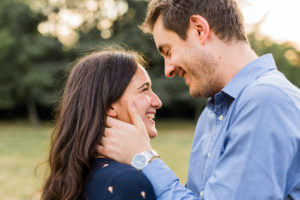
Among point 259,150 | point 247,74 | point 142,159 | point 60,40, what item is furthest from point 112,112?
point 60,40

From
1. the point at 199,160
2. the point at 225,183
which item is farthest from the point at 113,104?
the point at 225,183

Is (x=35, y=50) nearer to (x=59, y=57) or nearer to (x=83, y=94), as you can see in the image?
(x=59, y=57)

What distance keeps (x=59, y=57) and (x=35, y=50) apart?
3.99 meters

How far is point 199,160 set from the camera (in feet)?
8.08

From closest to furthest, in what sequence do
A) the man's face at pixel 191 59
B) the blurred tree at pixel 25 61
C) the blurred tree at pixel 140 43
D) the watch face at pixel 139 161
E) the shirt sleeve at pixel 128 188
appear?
the shirt sleeve at pixel 128 188 < the watch face at pixel 139 161 < the man's face at pixel 191 59 < the blurred tree at pixel 25 61 < the blurred tree at pixel 140 43

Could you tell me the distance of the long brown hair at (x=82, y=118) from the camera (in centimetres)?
209

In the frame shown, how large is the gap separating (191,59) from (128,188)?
1000 mm

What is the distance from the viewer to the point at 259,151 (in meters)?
1.54

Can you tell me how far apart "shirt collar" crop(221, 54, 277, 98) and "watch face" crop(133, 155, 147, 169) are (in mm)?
670

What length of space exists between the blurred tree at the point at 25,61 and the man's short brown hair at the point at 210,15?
26679 millimetres

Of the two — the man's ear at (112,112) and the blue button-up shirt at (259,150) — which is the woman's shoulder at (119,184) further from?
the man's ear at (112,112)

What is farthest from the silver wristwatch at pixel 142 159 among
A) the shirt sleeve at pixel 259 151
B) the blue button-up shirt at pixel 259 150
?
the shirt sleeve at pixel 259 151

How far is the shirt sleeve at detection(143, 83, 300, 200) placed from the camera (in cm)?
152

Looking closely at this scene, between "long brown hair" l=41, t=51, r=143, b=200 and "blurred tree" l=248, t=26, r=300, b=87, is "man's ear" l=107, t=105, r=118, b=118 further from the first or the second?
"blurred tree" l=248, t=26, r=300, b=87
